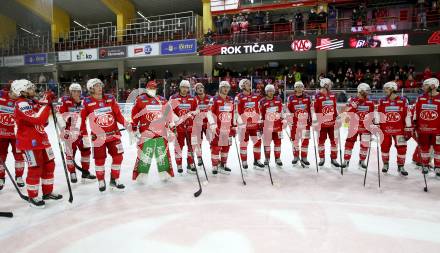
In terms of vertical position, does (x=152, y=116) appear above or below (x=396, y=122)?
above

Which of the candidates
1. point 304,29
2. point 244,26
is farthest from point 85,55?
point 304,29

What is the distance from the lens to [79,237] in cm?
360

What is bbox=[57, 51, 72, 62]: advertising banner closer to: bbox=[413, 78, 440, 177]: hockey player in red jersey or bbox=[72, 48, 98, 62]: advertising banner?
bbox=[72, 48, 98, 62]: advertising banner

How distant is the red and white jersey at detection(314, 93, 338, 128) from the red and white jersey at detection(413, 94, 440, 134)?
1.36m

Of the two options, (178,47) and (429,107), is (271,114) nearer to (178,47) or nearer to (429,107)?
(429,107)

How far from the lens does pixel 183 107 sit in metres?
6.26

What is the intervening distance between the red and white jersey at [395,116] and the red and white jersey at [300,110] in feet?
4.44

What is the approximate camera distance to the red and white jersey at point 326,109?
6562 mm

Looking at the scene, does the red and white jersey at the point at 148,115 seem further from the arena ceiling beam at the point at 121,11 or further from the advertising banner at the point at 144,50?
the arena ceiling beam at the point at 121,11

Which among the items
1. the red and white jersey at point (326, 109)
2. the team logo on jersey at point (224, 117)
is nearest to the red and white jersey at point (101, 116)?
the team logo on jersey at point (224, 117)

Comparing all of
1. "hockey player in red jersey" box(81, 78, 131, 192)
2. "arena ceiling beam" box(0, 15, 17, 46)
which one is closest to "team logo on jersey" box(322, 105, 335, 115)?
"hockey player in red jersey" box(81, 78, 131, 192)

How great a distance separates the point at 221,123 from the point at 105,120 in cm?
213

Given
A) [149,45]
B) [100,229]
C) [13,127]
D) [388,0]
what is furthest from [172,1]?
[100,229]

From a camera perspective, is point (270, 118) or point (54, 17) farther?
point (54, 17)
